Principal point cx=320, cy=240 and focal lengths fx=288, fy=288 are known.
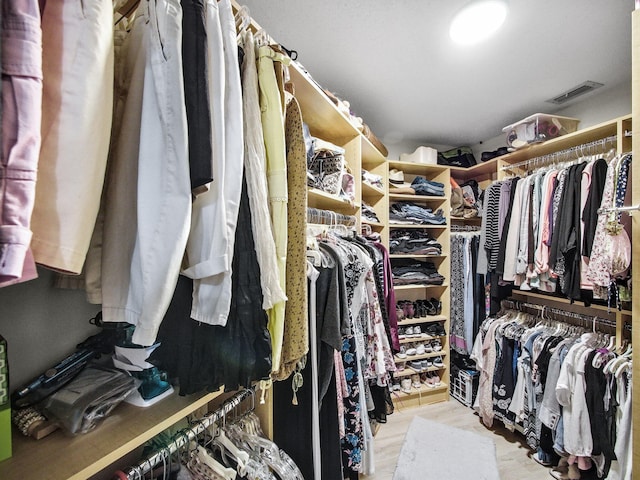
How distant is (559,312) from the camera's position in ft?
6.72

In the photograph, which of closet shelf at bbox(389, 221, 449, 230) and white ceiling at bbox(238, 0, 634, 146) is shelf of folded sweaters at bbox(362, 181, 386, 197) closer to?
closet shelf at bbox(389, 221, 449, 230)

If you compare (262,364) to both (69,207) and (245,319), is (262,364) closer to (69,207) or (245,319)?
(245,319)

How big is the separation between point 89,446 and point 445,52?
→ 6.75ft

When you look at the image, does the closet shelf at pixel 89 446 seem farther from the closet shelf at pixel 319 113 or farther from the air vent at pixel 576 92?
the air vent at pixel 576 92

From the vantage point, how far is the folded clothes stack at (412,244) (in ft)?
8.35

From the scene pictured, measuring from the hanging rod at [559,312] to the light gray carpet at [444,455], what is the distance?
3.31ft

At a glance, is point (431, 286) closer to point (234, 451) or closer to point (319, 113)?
point (319, 113)

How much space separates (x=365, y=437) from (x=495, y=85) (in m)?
2.25

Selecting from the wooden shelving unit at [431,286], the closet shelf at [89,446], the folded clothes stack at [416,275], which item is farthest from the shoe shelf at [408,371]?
the closet shelf at [89,446]

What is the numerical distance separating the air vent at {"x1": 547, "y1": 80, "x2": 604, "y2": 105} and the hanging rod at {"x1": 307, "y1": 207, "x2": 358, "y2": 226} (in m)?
1.69

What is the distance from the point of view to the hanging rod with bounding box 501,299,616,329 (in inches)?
71.5

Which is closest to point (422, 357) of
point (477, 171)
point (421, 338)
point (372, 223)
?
point (421, 338)

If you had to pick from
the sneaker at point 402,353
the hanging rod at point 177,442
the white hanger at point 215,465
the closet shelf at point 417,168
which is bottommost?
the sneaker at point 402,353

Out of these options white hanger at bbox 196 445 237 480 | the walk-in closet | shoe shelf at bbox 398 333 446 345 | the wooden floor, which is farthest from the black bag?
white hanger at bbox 196 445 237 480
